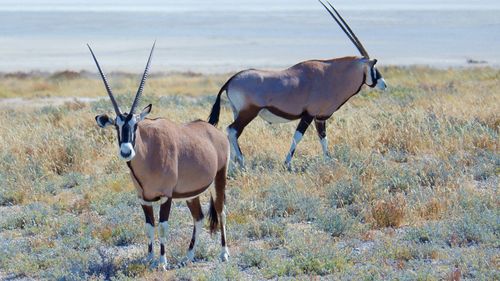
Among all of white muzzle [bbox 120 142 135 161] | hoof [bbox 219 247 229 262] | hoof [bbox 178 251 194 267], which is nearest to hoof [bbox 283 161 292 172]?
hoof [bbox 219 247 229 262]

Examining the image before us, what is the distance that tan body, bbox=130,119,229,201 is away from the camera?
771 centimetres

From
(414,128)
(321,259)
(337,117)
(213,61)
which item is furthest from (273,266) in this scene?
(213,61)

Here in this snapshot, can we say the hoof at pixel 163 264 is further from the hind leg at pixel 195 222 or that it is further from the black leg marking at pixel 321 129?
the black leg marking at pixel 321 129

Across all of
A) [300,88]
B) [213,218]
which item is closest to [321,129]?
[300,88]

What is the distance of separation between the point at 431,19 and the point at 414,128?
101965mm

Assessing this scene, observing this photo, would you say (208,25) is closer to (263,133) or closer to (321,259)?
(263,133)

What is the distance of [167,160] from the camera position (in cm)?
782

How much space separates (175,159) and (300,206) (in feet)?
7.75

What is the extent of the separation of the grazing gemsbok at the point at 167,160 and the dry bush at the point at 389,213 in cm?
173

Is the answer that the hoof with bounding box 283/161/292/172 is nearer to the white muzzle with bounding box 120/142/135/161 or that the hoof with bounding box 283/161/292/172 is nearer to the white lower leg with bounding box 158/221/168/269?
the white lower leg with bounding box 158/221/168/269

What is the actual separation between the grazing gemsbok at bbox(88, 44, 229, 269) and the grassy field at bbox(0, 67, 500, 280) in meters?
0.41

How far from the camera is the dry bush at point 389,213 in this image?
9.30 m

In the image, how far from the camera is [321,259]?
788 centimetres

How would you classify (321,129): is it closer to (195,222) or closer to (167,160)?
(195,222)
